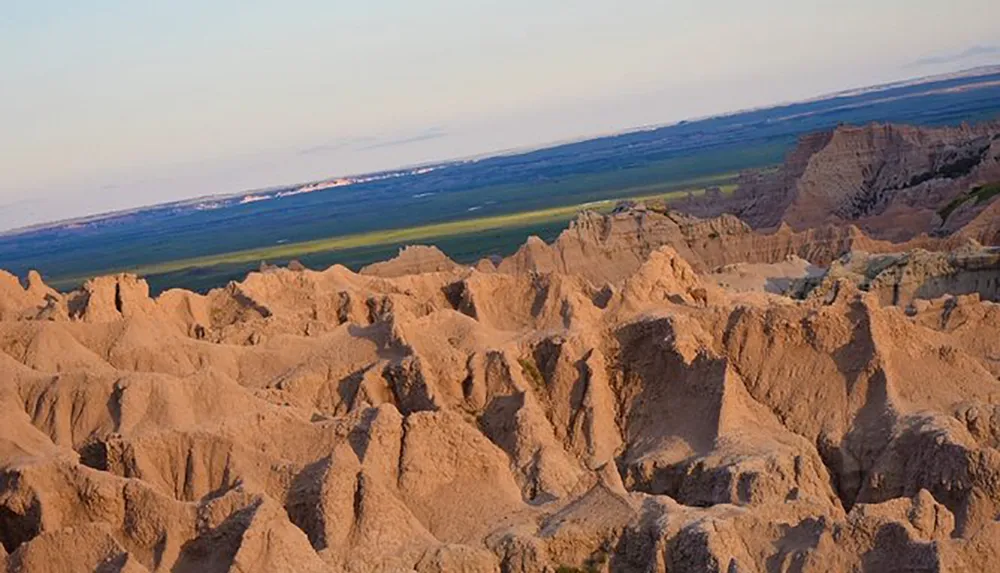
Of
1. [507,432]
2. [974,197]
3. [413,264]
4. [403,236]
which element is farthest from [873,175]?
[403,236]

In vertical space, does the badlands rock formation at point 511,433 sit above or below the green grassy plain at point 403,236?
above

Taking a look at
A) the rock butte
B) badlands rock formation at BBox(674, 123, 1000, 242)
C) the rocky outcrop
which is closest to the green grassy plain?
badlands rock formation at BBox(674, 123, 1000, 242)

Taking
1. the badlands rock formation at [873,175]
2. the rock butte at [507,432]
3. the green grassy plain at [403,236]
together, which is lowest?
the green grassy plain at [403,236]

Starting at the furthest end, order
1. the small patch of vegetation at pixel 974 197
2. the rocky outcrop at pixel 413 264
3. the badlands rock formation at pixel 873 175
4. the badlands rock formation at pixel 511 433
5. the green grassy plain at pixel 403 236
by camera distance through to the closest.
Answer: the green grassy plain at pixel 403 236 → the badlands rock formation at pixel 873 175 → the small patch of vegetation at pixel 974 197 → the rocky outcrop at pixel 413 264 → the badlands rock formation at pixel 511 433

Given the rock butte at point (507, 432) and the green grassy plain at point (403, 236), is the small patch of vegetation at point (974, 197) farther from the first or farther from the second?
the green grassy plain at point (403, 236)

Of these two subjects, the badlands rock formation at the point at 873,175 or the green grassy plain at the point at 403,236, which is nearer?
the badlands rock formation at the point at 873,175

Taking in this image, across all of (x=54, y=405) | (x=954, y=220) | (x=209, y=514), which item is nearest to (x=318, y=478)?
(x=209, y=514)

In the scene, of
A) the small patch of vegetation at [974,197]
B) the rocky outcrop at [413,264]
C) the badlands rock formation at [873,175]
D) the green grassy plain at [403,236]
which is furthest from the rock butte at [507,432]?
the green grassy plain at [403,236]
